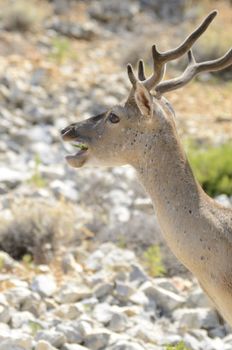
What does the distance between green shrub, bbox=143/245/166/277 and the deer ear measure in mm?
2754

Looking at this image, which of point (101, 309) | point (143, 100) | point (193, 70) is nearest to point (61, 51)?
point (101, 309)

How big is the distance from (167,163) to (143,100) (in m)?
0.38

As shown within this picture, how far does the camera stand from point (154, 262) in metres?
8.25

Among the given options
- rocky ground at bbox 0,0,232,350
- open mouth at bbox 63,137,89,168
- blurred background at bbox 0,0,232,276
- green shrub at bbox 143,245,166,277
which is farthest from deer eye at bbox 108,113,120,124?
blurred background at bbox 0,0,232,276

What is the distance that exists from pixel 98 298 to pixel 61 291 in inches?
11.6

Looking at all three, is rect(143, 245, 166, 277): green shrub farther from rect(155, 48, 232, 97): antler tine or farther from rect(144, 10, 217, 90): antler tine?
rect(144, 10, 217, 90): antler tine

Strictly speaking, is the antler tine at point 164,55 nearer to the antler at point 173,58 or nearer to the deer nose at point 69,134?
the antler at point 173,58

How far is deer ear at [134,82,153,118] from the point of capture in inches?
218

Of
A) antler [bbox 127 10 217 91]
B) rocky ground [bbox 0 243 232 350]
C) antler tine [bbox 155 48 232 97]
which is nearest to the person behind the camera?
antler [bbox 127 10 217 91]

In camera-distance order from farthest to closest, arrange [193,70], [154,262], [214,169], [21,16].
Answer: [21,16], [214,169], [154,262], [193,70]

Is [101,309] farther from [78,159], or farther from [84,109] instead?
[84,109]

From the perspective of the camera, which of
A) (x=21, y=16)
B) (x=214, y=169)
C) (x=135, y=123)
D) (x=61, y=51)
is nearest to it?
(x=135, y=123)

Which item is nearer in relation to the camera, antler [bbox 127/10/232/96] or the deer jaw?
the deer jaw

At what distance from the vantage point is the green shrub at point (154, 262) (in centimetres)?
820
